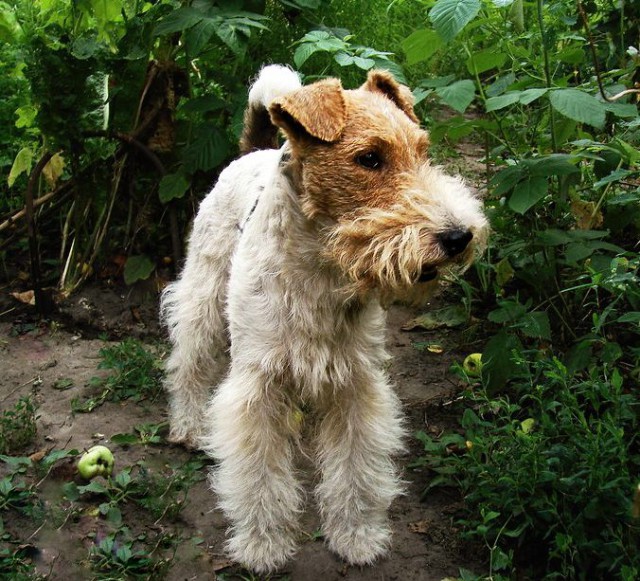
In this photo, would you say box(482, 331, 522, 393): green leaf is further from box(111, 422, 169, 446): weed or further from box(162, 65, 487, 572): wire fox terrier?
box(111, 422, 169, 446): weed

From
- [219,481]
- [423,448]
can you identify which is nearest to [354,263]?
[219,481]

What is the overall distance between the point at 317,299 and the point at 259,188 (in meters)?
0.71

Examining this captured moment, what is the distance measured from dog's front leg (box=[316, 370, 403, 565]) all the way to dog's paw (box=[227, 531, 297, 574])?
0.23 meters

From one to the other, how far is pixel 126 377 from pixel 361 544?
1788 millimetres

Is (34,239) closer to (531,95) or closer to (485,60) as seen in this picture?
(485,60)

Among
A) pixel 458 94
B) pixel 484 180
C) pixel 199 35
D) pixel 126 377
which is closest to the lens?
pixel 458 94

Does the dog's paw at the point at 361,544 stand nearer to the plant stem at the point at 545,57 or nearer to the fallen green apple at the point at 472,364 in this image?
the fallen green apple at the point at 472,364

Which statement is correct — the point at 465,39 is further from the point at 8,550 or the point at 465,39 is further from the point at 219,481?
the point at 8,550

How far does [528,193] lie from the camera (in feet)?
10.0

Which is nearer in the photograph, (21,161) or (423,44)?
(423,44)

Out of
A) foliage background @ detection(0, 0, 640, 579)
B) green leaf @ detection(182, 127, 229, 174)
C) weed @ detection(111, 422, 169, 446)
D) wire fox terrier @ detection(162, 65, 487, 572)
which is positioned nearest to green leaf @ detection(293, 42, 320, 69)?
foliage background @ detection(0, 0, 640, 579)

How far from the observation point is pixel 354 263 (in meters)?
2.40

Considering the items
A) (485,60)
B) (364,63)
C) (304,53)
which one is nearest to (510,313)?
(485,60)

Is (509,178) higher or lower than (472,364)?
higher
